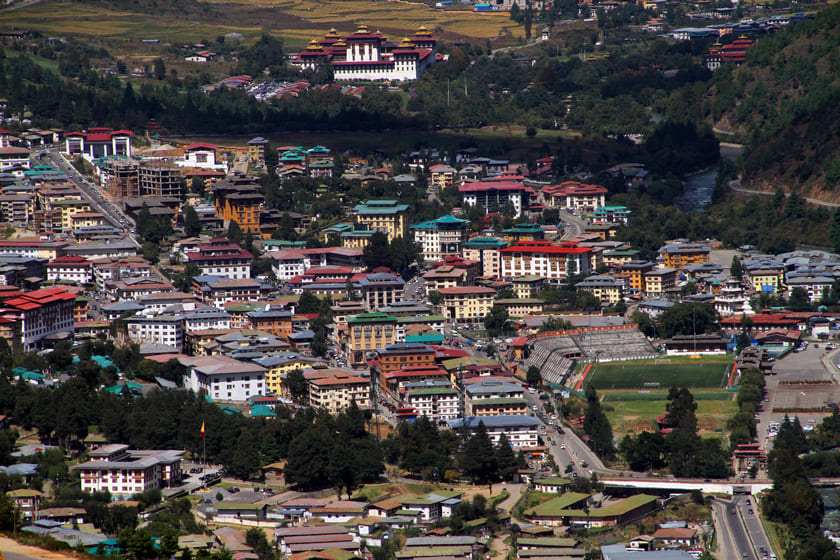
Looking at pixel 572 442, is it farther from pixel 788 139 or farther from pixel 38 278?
pixel 788 139

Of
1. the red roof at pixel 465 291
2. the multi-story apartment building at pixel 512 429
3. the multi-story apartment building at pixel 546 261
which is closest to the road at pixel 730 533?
the multi-story apartment building at pixel 512 429

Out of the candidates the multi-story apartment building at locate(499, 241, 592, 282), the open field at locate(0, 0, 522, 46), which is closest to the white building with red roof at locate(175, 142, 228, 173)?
the multi-story apartment building at locate(499, 241, 592, 282)

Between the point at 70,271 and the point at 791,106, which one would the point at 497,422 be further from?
the point at 791,106

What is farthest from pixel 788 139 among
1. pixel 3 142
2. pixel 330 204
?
pixel 3 142

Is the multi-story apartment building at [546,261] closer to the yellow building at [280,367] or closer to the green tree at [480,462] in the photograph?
the yellow building at [280,367]

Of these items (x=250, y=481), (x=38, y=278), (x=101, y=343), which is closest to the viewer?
(x=250, y=481)
